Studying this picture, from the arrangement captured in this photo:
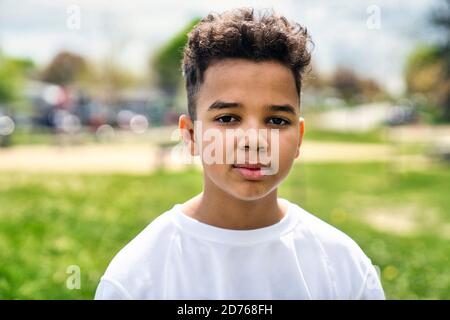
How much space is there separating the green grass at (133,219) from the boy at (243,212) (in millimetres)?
2198

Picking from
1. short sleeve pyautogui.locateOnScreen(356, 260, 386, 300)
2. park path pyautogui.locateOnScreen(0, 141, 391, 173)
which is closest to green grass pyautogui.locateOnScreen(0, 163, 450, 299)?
park path pyautogui.locateOnScreen(0, 141, 391, 173)

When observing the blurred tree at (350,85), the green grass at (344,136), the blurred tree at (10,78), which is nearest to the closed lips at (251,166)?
the green grass at (344,136)

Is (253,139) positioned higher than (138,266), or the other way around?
(253,139)

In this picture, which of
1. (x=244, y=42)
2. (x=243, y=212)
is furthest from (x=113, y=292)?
(x=244, y=42)

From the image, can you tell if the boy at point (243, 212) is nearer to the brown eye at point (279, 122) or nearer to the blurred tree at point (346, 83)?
the brown eye at point (279, 122)

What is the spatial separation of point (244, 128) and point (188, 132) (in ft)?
1.03

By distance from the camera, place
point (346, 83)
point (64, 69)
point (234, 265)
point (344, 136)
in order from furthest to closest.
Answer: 1. point (64, 69)
2. point (346, 83)
3. point (344, 136)
4. point (234, 265)

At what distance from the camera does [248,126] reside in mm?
1970

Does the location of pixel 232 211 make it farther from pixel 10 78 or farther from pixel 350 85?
pixel 10 78

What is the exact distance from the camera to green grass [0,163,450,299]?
4.52 metres

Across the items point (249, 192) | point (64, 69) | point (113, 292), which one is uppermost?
point (64, 69)

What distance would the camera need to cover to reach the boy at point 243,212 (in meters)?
1.97

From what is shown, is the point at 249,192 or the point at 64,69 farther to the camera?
the point at 64,69
